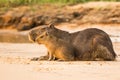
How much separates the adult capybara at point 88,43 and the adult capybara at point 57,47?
0.28 ft

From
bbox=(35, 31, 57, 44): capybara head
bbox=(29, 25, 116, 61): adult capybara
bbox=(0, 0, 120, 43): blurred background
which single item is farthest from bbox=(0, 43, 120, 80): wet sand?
bbox=(0, 0, 120, 43): blurred background

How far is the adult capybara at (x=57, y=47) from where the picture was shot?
11344mm

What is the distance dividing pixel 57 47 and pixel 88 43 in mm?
709

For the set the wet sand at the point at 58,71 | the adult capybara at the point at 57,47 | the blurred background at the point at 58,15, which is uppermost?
the wet sand at the point at 58,71

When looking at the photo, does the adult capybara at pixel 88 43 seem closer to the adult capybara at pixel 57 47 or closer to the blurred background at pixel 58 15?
the adult capybara at pixel 57 47

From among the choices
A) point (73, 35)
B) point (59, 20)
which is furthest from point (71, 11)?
point (73, 35)

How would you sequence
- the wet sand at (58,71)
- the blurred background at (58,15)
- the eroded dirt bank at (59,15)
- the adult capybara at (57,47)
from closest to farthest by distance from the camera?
the wet sand at (58,71) → the adult capybara at (57,47) → the blurred background at (58,15) → the eroded dirt bank at (59,15)

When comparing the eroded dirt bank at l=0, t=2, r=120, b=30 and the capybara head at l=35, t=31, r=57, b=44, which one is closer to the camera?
the capybara head at l=35, t=31, r=57, b=44

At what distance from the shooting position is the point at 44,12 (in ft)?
78.1

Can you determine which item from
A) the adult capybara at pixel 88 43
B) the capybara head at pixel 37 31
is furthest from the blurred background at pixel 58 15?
the capybara head at pixel 37 31

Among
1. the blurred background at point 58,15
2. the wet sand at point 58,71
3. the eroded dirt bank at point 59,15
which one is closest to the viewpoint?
the wet sand at point 58,71

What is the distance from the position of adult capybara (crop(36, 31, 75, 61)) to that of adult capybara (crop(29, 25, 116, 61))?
0.09 metres

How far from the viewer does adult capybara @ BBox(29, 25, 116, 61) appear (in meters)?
11.4

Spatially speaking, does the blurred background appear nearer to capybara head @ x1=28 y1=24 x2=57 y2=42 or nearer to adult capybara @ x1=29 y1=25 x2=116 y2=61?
adult capybara @ x1=29 y1=25 x2=116 y2=61
